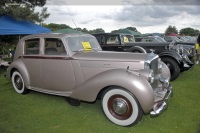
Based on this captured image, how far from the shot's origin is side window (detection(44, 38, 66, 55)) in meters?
4.39

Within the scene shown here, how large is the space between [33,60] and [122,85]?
8.27 ft

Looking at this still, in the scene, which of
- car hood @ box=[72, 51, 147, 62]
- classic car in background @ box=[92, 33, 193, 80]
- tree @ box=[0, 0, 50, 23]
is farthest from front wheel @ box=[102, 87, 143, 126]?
tree @ box=[0, 0, 50, 23]

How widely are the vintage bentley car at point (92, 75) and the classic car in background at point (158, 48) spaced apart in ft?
7.06

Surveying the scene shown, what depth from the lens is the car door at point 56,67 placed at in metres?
4.21

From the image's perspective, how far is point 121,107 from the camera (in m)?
3.47

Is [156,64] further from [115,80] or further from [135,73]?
[115,80]

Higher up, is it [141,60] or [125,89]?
[141,60]

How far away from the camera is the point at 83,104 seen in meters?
4.58

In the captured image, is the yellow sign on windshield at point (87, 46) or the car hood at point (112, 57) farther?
the yellow sign on windshield at point (87, 46)

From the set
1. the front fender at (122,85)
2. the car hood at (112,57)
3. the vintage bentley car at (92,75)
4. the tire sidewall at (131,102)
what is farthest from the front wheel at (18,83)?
the tire sidewall at (131,102)

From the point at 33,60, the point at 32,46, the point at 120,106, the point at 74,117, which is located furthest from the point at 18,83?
the point at 120,106

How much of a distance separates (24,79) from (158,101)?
3362 mm

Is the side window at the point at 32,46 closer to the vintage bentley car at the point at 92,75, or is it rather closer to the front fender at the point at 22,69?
the vintage bentley car at the point at 92,75

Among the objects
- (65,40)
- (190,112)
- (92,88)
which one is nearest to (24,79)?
(65,40)
